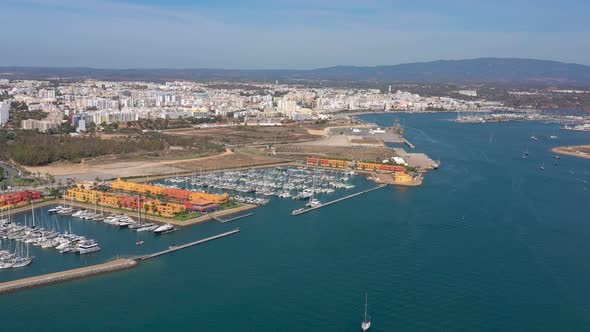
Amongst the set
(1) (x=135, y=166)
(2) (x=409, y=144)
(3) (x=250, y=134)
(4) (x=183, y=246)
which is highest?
(3) (x=250, y=134)

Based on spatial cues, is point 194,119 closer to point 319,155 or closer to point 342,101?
point 319,155

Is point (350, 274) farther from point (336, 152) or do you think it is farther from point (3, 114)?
point (3, 114)

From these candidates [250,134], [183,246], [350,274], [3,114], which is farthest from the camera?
[3,114]

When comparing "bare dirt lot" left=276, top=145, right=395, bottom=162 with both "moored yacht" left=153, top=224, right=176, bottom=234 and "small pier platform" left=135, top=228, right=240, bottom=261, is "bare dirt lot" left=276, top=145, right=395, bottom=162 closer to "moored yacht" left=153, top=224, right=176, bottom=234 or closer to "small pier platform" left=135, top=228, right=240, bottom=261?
"small pier platform" left=135, top=228, right=240, bottom=261

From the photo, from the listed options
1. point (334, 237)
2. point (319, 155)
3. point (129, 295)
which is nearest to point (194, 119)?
point (319, 155)

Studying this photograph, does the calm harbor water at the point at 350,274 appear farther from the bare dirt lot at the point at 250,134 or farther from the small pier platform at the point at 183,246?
the bare dirt lot at the point at 250,134

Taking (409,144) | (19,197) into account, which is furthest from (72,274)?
(409,144)

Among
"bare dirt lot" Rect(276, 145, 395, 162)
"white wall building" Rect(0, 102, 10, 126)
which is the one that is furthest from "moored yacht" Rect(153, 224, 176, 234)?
"white wall building" Rect(0, 102, 10, 126)

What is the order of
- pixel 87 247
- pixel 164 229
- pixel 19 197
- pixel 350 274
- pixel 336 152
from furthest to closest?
pixel 336 152, pixel 19 197, pixel 164 229, pixel 87 247, pixel 350 274
